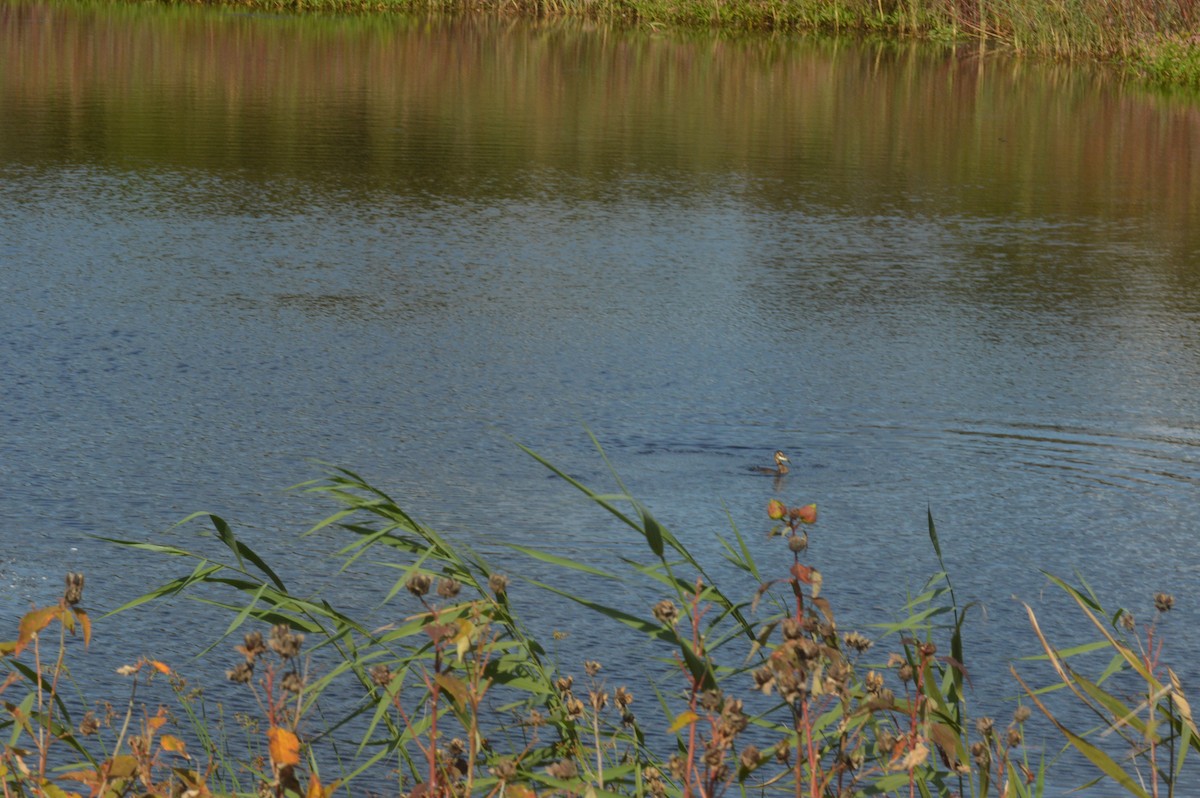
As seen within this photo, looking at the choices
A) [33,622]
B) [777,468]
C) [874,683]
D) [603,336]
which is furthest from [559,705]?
[603,336]

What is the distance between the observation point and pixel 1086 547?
4980 mm

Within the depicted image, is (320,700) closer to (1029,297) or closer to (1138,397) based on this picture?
(1138,397)

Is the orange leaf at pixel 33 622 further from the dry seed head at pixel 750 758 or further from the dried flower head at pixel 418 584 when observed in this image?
the dry seed head at pixel 750 758

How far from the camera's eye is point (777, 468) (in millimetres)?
5594

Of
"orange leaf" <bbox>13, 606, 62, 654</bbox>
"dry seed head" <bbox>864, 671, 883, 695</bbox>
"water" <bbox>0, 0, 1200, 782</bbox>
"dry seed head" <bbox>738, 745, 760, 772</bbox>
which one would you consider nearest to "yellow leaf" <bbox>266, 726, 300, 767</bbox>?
"orange leaf" <bbox>13, 606, 62, 654</bbox>

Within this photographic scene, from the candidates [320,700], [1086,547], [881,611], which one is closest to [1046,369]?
[1086,547]

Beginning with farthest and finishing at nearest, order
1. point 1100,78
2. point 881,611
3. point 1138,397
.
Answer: point 1100,78
point 1138,397
point 881,611

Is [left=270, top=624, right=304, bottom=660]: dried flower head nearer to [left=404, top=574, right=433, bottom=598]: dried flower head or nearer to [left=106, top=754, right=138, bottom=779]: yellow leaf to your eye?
[left=404, top=574, right=433, bottom=598]: dried flower head

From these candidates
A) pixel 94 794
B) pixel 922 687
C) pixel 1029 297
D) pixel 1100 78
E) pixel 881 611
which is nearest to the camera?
pixel 94 794

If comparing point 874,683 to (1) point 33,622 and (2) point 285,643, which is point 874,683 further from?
(1) point 33,622

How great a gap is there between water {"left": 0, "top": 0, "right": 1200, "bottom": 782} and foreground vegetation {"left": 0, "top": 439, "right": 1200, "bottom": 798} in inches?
11.5

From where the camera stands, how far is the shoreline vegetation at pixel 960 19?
68.4 feet

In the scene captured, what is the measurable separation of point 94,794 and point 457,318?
526cm

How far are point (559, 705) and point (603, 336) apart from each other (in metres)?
4.61
